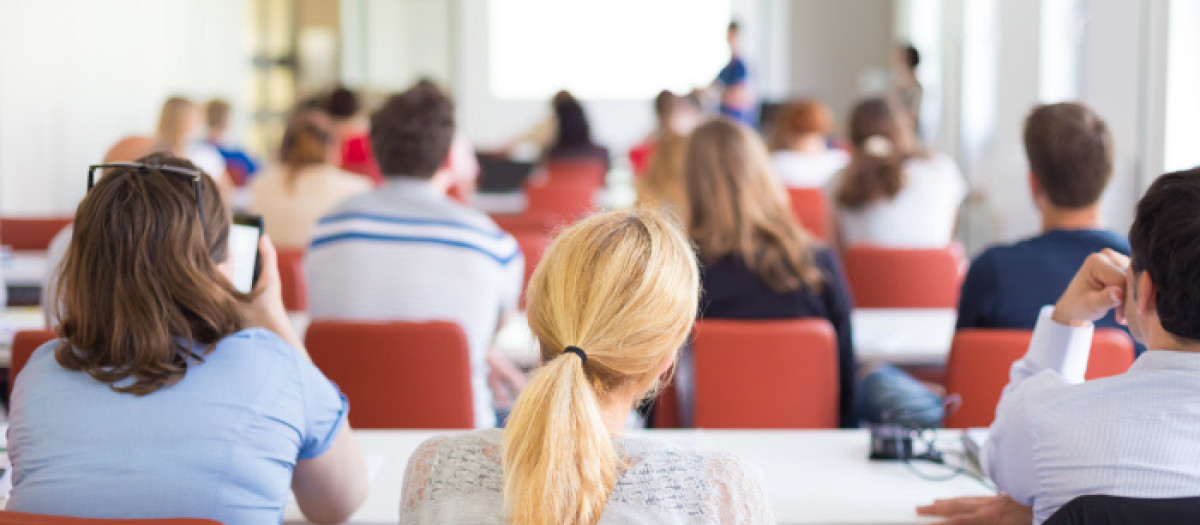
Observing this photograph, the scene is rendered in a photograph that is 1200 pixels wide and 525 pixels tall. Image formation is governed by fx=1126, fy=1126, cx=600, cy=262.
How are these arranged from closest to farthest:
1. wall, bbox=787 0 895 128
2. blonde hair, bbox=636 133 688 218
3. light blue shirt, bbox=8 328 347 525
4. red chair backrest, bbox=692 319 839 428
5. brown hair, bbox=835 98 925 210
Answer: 1. light blue shirt, bbox=8 328 347 525
2. red chair backrest, bbox=692 319 839 428
3. blonde hair, bbox=636 133 688 218
4. brown hair, bbox=835 98 925 210
5. wall, bbox=787 0 895 128

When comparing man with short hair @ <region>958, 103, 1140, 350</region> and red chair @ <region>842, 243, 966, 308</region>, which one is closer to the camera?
man with short hair @ <region>958, 103, 1140, 350</region>

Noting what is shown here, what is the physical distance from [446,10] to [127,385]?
1190cm

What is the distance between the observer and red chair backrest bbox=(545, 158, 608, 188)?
27.1ft

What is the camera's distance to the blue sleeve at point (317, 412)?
1602 millimetres

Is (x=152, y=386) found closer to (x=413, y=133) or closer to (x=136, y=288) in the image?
(x=136, y=288)

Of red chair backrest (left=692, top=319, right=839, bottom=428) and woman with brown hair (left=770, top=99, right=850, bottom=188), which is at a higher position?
woman with brown hair (left=770, top=99, right=850, bottom=188)

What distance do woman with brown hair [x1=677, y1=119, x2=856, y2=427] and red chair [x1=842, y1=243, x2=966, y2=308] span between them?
1.03 m

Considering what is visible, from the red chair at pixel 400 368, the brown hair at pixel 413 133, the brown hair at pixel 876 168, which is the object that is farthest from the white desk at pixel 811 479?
the brown hair at pixel 876 168

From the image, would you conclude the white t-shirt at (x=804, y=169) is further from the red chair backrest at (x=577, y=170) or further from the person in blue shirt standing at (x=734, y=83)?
the person in blue shirt standing at (x=734, y=83)

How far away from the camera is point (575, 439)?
1.23m

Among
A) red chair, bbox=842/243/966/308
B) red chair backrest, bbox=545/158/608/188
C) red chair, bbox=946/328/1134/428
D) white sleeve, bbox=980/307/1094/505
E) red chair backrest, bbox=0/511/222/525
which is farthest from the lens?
red chair backrest, bbox=545/158/608/188

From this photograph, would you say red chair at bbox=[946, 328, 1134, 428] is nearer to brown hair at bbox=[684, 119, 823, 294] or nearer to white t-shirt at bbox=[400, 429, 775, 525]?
brown hair at bbox=[684, 119, 823, 294]

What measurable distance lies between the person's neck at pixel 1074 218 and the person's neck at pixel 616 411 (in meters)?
1.71

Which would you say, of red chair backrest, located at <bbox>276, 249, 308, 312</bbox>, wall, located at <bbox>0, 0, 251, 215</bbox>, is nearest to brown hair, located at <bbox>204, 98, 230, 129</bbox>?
wall, located at <bbox>0, 0, 251, 215</bbox>
